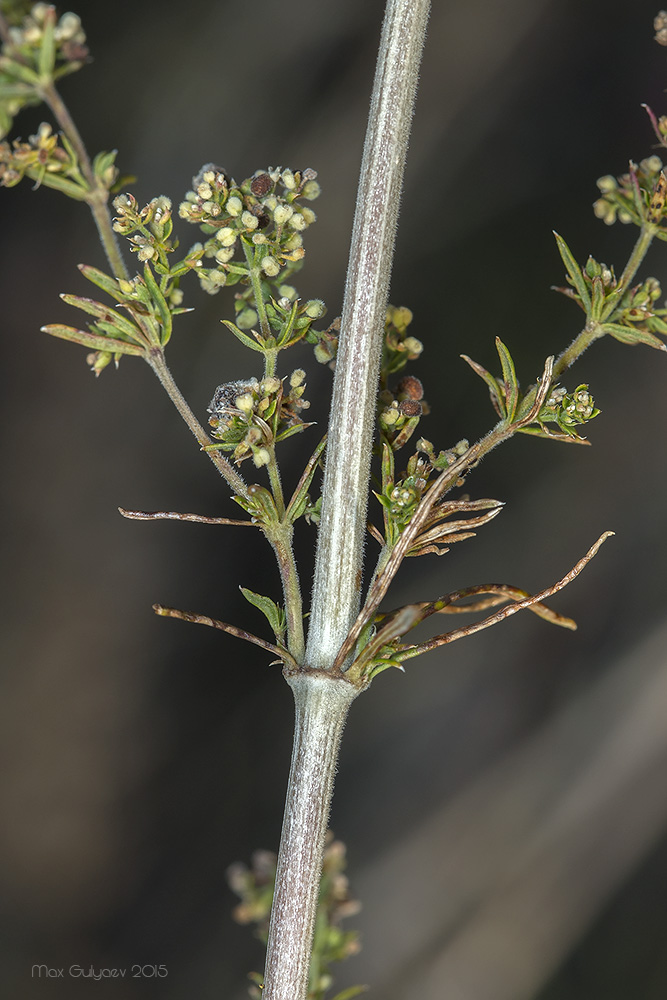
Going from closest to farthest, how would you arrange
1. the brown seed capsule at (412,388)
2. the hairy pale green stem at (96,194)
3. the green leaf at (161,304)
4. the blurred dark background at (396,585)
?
1. the hairy pale green stem at (96,194)
2. the green leaf at (161,304)
3. the brown seed capsule at (412,388)
4. the blurred dark background at (396,585)

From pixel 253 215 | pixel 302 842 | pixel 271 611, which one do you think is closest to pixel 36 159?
pixel 253 215

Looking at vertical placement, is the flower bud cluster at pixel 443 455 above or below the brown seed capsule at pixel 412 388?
below

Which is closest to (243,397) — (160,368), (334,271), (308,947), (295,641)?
(160,368)

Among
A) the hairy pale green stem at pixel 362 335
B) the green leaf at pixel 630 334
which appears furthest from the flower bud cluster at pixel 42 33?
the green leaf at pixel 630 334

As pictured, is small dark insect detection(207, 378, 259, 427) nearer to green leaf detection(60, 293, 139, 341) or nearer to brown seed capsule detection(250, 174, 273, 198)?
green leaf detection(60, 293, 139, 341)

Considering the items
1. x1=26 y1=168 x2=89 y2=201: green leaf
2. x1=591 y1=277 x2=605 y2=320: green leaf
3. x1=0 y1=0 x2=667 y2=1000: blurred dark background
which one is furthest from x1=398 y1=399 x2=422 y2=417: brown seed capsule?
x1=0 y1=0 x2=667 y2=1000: blurred dark background

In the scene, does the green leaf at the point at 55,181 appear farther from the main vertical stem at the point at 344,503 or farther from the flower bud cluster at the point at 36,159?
the main vertical stem at the point at 344,503

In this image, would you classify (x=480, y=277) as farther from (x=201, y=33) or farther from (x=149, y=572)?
(x=149, y=572)
